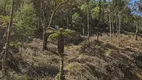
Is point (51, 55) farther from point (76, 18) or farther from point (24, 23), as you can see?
point (76, 18)

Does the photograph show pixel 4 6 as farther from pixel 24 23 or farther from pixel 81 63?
pixel 81 63

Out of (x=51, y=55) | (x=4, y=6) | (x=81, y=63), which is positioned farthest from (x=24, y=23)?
(x=4, y=6)

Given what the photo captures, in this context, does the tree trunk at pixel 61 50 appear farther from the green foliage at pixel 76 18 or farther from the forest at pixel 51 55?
the green foliage at pixel 76 18

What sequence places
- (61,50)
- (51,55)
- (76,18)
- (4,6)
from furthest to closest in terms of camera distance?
(76,18), (4,6), (51,55), (61,50)

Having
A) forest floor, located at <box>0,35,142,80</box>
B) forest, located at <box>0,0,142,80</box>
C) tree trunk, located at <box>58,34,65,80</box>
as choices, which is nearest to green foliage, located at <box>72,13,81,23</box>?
forest, located at <box>0,0,142,80</box>

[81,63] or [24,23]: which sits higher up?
[24,23]

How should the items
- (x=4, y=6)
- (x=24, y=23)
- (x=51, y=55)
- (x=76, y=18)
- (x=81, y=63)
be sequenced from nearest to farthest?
(x=81, y=63), (x=24, y=23), (x=51, y=55), (x=4, y=6), (x=76, y=18)

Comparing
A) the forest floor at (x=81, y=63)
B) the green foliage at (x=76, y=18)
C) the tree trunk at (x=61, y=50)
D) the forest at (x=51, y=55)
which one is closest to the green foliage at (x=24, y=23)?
the forest at (x=51, y=55)

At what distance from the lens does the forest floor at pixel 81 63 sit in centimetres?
2128

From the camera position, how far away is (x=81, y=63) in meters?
24.5

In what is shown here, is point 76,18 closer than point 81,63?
No

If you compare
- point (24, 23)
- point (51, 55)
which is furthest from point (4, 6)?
point (51, 55)

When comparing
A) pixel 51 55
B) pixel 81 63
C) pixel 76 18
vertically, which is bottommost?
pixel 81 63

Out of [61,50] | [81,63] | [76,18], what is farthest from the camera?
[76,18]
